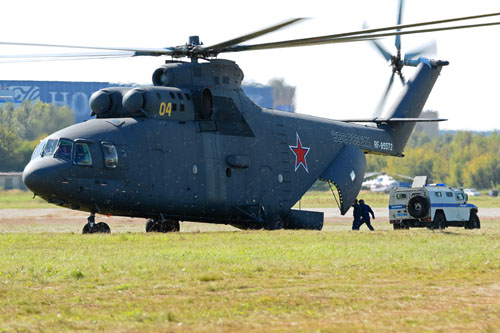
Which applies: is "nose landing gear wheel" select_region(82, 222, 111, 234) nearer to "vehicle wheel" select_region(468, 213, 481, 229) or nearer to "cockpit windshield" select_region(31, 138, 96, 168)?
"cockpit windshield" select_region(31, 138, 96, 168)

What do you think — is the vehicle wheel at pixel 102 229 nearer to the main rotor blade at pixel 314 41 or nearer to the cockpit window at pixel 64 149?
the cockpit window at pixel 64 149

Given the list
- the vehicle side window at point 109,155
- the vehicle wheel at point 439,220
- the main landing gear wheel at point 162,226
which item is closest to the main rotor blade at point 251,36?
the vehicle side window at point 109,155

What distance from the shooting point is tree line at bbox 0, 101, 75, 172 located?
204ft

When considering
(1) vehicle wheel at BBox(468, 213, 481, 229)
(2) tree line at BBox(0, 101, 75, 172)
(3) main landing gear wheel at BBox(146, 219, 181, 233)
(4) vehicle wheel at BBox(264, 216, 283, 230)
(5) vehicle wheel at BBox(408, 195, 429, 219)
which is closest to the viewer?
(3) main landing gear wheel at BBox(146, 219, 181, 233)

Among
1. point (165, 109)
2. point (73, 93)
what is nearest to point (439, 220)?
point (165, 109)

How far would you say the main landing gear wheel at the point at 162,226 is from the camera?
1159 inches

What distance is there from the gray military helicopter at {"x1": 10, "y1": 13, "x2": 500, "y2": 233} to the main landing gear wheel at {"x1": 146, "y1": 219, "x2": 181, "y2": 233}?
0.04 metres

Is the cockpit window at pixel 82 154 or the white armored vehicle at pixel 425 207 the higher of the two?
the cockpit window at pixel 82 154

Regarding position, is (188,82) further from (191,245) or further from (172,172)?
(191,245)

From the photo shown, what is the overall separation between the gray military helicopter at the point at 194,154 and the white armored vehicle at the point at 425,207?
269 cm

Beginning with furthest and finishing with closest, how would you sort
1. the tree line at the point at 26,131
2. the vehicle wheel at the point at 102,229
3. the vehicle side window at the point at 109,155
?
1. the tree line at the point at 26,131
2. the vehicle wheel at the point at 102,229
3. the vehicle side window at the point at 109,155

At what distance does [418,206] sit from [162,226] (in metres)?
12.0

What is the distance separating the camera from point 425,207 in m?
34.5

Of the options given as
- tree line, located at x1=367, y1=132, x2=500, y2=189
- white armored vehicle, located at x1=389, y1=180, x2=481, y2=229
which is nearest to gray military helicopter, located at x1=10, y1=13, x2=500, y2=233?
white armored vehicle, located at x1=389, y1=180, x2=481, y2=229
